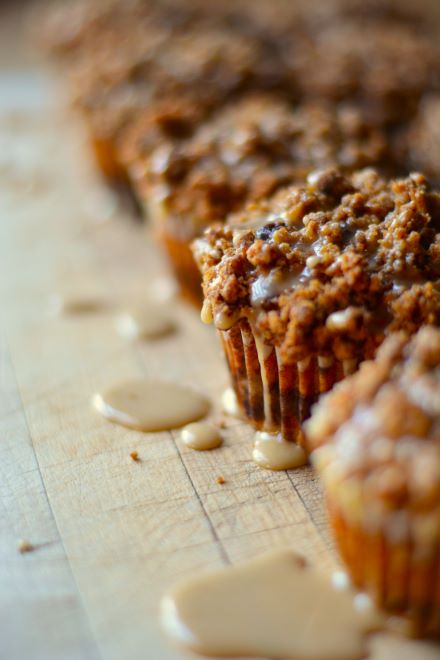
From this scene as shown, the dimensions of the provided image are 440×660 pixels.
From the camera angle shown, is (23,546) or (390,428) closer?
(390,428)

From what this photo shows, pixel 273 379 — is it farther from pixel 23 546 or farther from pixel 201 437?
pixel 23 546

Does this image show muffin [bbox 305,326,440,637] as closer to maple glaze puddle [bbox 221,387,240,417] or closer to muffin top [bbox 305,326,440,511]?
muffin top [bbox 305,326,440,511]

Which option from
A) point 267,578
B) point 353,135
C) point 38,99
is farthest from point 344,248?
point 38,99

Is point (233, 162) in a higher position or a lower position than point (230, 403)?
higher

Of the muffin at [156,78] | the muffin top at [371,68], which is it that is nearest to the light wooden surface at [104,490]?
the muffin at [156,78]

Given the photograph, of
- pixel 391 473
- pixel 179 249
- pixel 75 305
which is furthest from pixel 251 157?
pixel 391 473

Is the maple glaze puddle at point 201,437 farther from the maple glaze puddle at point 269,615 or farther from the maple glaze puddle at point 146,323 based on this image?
the maple glaze puddle at point 146,323

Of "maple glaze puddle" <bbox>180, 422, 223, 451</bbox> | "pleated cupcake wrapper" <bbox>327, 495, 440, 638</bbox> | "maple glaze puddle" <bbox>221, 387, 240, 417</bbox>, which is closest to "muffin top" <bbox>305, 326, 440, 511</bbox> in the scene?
"pleated cupcake wrapper" <bbox>327, 495, 440, 638</bbox>
